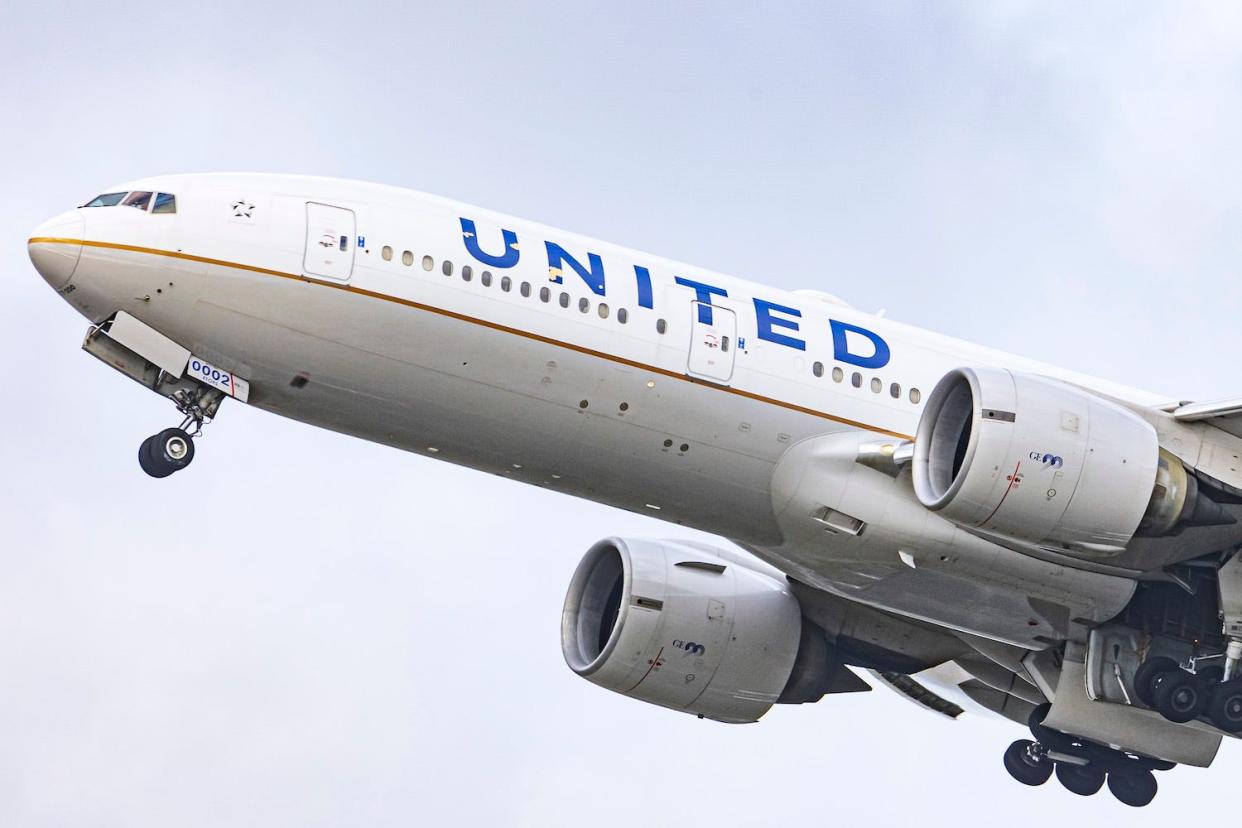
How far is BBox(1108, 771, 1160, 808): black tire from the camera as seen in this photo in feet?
105

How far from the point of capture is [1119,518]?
24750mm

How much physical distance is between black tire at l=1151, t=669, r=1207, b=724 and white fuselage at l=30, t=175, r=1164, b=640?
189 inches

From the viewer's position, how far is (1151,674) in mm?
27750

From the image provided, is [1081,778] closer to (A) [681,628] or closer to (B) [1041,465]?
(A) [681,628]

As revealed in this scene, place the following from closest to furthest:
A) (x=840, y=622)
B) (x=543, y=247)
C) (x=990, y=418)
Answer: (x=990, y=418)
(x=543, y=247)
(x=840, y=622)

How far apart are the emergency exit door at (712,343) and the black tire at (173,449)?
20.4ft

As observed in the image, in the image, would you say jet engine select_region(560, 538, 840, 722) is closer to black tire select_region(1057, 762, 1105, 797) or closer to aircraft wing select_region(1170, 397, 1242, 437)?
black tire select_region(1057, 762, 1105, 797)

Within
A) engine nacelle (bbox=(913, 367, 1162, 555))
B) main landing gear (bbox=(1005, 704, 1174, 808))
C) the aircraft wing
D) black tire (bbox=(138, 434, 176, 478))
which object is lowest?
black tire (bbox=(138, 434, 176, 478))

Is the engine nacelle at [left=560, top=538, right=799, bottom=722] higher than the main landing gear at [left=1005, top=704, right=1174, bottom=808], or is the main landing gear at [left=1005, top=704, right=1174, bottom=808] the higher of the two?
the main landing gear at [left=1005, top=704, right=1174, bottom=808]

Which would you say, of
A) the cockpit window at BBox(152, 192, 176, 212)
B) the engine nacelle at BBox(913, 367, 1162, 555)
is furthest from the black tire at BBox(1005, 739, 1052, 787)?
the cockpit window at BBox(152, 192, 176, 212)

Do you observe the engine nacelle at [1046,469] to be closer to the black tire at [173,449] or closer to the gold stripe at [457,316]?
the gold stripe at [457,316]

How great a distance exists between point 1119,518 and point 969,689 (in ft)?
26.4

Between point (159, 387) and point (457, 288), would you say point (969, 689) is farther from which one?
point (159, 387)

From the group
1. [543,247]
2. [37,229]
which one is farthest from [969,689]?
[37,229]
